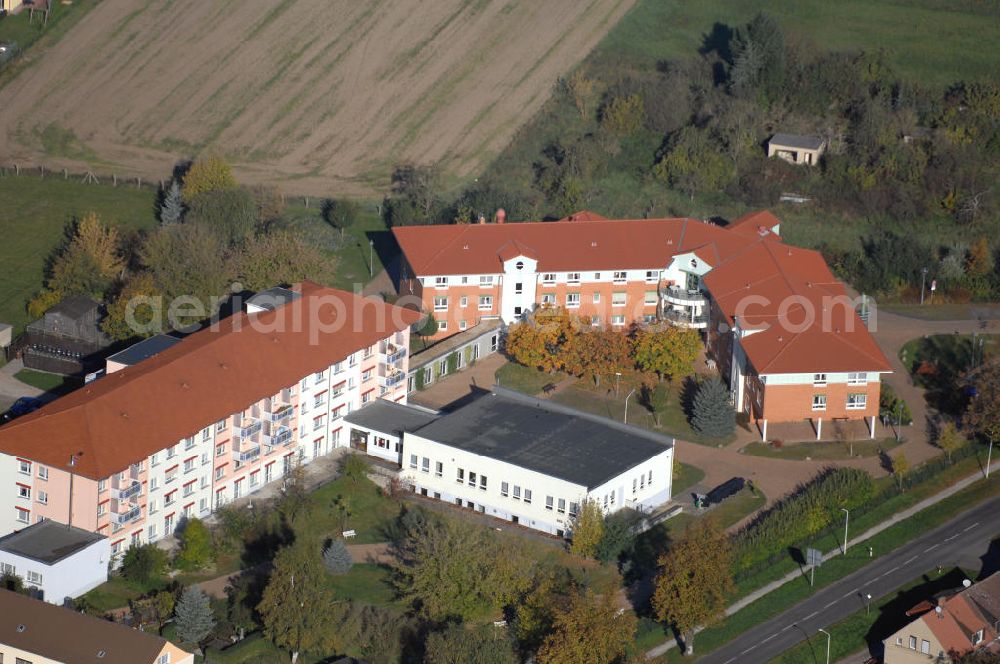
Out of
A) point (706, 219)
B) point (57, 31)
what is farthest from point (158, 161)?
point (706, 219)

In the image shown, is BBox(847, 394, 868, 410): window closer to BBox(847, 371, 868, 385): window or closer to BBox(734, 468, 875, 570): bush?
BBox(847, 371, 868, 385): window

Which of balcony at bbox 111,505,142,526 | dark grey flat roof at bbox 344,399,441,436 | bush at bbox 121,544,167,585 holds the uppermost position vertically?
dark grey flat roof at bbox 344,399,441,436

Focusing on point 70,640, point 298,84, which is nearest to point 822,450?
point 70,640

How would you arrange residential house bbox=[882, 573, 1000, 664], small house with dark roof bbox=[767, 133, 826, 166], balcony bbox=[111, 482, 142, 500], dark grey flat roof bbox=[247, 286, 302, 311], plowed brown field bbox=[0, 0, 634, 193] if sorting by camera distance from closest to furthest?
residential house bbox=[882, 573, 1000, 664] → balcony bbox=[111, 482, 142, 500] → dark grey flat roof bbox=[247, 286, 302, 311] → small house with dark roof bbox=[767, 133, 826, 166] → plowed brown field bbox=[0, 0, 634, 193]

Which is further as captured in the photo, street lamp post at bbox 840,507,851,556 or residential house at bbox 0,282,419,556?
street lamp post at bbox 840,507,851,556

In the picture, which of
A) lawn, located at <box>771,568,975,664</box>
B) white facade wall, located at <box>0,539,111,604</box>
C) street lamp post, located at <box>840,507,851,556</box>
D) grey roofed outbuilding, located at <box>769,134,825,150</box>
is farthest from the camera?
grey roofed outbuilding, located at <box>769,134,825,150</box>

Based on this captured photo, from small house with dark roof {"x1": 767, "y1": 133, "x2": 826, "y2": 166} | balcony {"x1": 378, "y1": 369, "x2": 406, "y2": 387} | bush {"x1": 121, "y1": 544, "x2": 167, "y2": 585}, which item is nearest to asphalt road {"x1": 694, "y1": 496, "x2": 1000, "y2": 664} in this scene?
bush {"x1": 121, "y1": 544, "x2": 167, "y2": 585}
